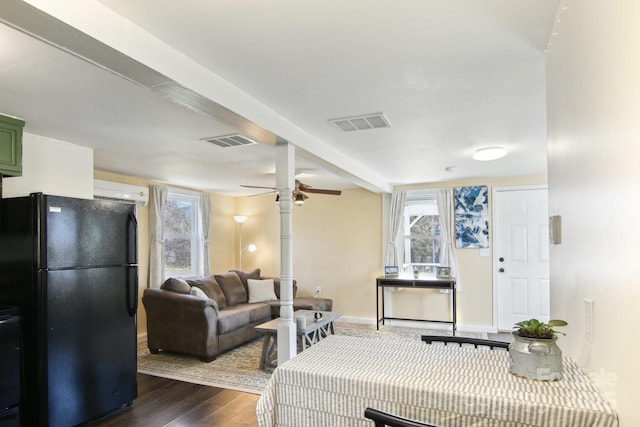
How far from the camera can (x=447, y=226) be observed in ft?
19.9

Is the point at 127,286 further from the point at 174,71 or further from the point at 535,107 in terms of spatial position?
the point at 535,107

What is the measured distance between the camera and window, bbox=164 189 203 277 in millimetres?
6031

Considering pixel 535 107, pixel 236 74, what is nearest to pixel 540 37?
pixel 535 107

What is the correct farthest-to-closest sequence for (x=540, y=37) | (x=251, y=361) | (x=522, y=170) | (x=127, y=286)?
1. (x=522, y=170)
2. (x=251, y=361)
3. (x=127, y=286)
4. (x=540, y=37)

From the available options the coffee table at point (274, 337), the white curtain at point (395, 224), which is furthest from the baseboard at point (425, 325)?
the coffee table at point (274, 337)

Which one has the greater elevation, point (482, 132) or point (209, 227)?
point (482, 132)

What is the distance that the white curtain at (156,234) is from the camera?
5.41m

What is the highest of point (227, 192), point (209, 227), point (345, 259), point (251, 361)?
point (227, 192)

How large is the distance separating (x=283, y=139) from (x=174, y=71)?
1.18m

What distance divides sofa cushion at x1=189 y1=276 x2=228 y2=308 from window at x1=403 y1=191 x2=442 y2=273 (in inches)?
115

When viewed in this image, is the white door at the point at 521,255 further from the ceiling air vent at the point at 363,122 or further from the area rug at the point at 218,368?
the area rug at the point at 218,368

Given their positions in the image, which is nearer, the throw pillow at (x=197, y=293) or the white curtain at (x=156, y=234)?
the throw pillow at (x=197, y=293)

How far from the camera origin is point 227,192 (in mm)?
6895

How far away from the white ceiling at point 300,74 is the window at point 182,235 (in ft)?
7.33
